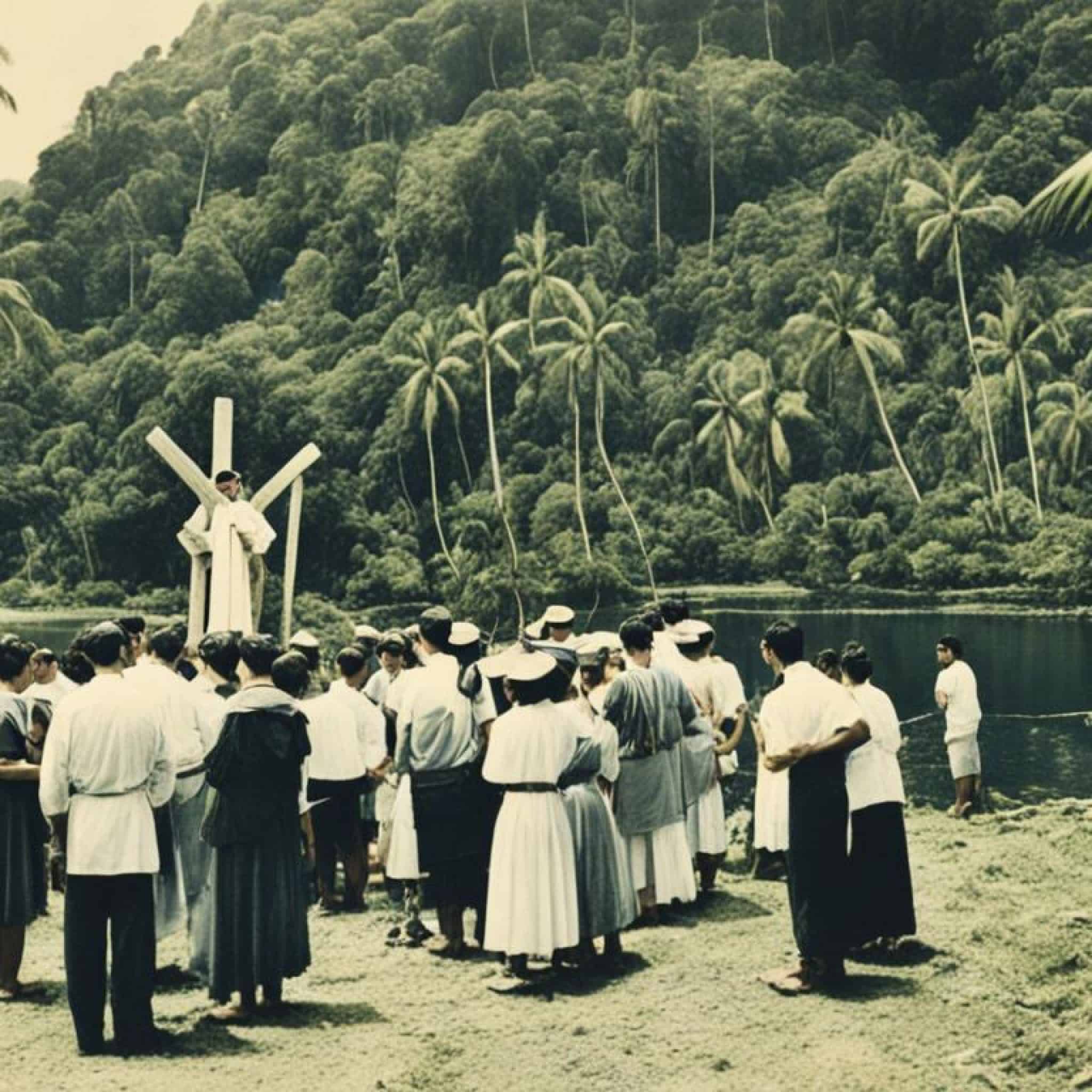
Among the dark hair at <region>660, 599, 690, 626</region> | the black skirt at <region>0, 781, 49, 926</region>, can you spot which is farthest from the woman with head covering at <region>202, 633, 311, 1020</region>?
the dark hair at <region>660, 599, 690, 626</region>

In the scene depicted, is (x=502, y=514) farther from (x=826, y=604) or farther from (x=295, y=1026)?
(x=295, y=1026)

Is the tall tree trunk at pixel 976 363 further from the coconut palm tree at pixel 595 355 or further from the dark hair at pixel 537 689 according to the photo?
the dark hair at pixel 537 689

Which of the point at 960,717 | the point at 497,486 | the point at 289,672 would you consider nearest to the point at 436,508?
the point at 497,486

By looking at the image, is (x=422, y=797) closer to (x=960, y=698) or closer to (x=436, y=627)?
(x=436, y=627)

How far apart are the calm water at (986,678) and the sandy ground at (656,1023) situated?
16407mm

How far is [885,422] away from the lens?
49.3 metres

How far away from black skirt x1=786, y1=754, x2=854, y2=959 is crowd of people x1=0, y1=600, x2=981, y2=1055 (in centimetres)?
1

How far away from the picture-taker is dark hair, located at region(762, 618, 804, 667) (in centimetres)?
704

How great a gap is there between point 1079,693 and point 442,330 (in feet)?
94.0

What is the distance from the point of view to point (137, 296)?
62.4m

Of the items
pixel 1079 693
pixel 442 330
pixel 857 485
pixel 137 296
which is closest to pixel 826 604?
pixel 857 485

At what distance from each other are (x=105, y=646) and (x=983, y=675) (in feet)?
106

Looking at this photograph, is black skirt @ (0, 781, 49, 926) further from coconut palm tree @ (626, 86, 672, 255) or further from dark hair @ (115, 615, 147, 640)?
coconut palm tree @ (626, 86, 672, 255)

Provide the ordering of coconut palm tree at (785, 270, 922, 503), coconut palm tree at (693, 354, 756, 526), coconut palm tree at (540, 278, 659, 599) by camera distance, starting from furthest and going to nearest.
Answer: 1. coconut palm tree at (540, 278, 659, 599)
2. coconut palm tree at (785, 270, 922, 503)
3. coconut palm tree at (693, 354, 756, 526)
